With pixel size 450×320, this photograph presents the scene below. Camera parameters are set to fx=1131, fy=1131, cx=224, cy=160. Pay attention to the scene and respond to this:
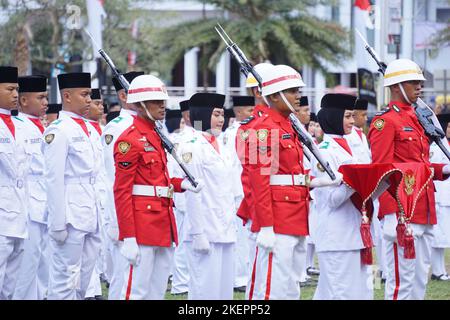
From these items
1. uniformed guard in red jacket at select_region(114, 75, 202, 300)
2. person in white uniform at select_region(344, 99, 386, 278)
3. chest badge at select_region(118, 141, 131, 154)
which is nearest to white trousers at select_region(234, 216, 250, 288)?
person in white uniform at select_region(344, 99, 386, 278)

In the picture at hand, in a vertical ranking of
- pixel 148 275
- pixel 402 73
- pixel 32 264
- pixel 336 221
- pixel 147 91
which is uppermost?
pixel 402 73

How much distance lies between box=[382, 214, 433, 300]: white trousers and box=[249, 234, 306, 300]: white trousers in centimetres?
109

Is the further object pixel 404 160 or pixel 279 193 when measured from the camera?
pixel 404 160

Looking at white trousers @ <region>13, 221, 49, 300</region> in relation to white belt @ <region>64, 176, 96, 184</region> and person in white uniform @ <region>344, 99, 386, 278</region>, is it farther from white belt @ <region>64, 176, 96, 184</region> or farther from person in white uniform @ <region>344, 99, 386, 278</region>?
person in white uniform @ <region>344, 99, 386, 278</region>

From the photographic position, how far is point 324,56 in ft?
120

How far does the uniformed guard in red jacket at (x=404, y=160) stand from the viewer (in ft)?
32.0

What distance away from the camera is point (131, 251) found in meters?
8.65

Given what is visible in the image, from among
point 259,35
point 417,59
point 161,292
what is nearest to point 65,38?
point 259,35

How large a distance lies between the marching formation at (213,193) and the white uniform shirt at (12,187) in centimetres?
1

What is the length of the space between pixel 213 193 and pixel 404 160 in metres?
2.07

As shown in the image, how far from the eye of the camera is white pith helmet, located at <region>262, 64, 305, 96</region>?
Answer: 29.6 feet

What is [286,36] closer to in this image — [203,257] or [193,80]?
[193,80]

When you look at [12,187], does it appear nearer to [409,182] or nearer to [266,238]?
[266,238]

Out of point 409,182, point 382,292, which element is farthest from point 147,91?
point 382,292
